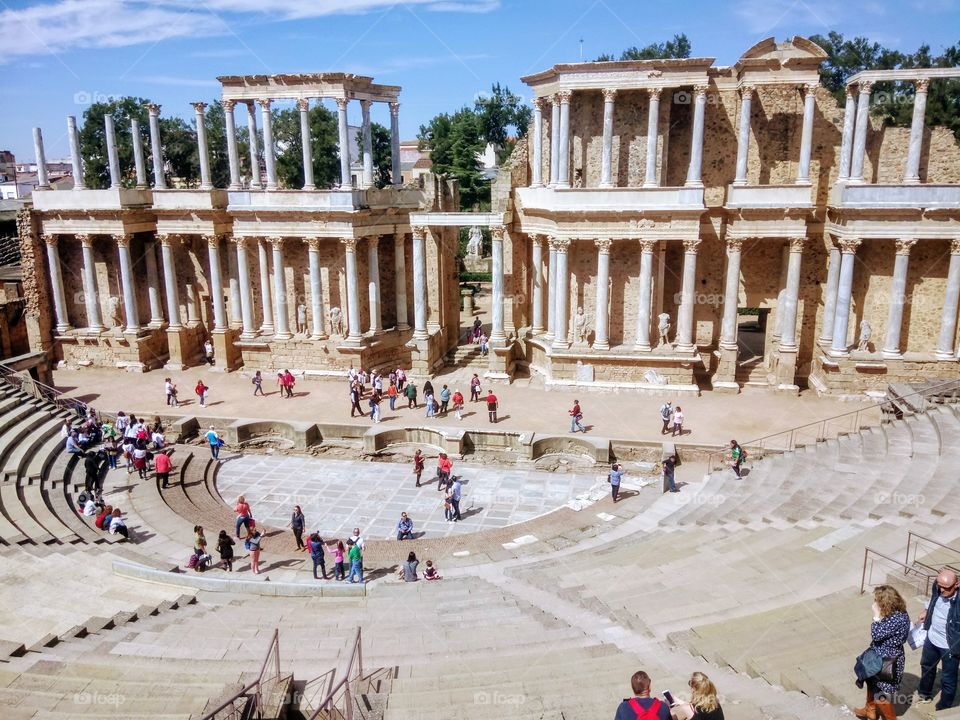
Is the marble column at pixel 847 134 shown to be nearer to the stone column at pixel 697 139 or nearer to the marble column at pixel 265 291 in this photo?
the stone column at pixel 697 139

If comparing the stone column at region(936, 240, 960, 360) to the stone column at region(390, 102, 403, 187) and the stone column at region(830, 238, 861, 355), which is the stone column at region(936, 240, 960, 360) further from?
the stone column at region(390, 102, 403, 187)

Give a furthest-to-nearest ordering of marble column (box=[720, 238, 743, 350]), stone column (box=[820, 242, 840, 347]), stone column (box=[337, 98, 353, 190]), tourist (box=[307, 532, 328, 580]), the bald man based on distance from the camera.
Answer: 1. stone column (box=[337, 98, 353, 190])
2. marble column (box=[720, 238, 743, 350])
3. stone column (box=[820, 242, 840, 347])
4. tourist (box=[307, 532, 328, 580])
5. the bald man

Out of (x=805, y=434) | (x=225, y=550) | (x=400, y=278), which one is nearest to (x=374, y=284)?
(x=400, y=278)

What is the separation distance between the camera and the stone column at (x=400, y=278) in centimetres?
3291

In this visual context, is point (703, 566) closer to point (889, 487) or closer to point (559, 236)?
point (889, 487)

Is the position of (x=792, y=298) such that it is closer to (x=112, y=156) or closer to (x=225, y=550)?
(x=225, y=550)

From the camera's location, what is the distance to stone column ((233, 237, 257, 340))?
3198 centimetres

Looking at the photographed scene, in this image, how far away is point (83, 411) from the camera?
1036 inches

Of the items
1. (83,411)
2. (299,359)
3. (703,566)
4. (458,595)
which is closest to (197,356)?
(299,359)

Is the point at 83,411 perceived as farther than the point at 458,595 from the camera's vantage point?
Yes

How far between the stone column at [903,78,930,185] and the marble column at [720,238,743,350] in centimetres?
600

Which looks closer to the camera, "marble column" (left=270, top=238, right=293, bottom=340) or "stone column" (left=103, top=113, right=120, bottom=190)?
"marble column" (left=270, top=238, right=293, bottom=340)

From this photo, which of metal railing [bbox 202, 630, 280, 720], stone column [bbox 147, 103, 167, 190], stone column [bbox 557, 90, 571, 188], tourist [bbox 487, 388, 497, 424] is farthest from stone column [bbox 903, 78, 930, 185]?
stone column [bbox 147, 103, 167, 190]

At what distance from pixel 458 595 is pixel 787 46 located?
22.8m
